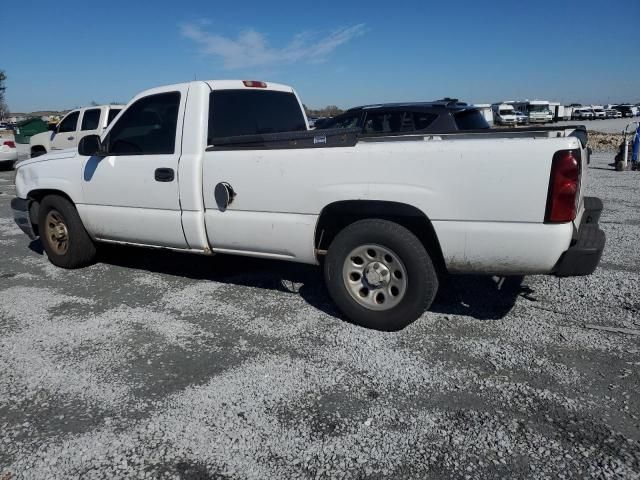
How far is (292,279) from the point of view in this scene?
510 cm

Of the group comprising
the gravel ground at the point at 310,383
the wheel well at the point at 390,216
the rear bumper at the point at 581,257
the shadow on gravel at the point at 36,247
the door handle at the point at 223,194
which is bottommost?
the gravel ground at the point at 310,383

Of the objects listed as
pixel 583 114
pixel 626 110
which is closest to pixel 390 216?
pixel 583 114

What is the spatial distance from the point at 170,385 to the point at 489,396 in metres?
1.96

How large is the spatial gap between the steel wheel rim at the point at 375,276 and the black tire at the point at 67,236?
318 cm

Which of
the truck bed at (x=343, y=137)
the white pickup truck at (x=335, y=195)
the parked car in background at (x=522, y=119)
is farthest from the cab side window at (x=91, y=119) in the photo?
the parked car in background at (x=522, y=119)

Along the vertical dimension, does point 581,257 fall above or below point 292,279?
above

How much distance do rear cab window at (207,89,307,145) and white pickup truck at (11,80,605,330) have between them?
2cm

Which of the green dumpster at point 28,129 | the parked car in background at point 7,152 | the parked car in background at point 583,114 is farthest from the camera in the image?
the parked car in background at point 583,114

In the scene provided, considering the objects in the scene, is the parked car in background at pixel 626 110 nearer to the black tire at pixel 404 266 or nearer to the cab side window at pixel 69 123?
the cab side window at pixel 69 123

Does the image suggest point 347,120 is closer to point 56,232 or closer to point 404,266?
point 56,232

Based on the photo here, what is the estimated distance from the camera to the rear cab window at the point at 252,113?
4547 mm

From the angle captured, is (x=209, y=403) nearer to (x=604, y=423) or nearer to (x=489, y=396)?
(x=489, y=396)

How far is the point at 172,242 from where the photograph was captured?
15.1ft

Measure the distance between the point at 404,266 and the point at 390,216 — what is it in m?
0.39
